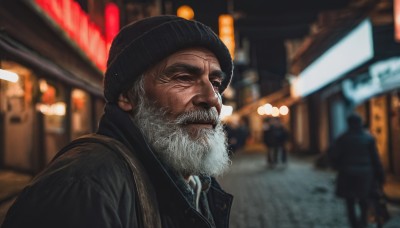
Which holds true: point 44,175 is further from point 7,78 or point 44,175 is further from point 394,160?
point 394,160

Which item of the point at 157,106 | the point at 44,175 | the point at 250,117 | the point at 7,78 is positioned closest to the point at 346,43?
the point at 7,78

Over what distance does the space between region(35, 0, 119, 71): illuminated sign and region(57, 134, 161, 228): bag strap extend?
3.79m

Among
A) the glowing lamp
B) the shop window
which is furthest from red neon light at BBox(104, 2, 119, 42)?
the glowing lamp

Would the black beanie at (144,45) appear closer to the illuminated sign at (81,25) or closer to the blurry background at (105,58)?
the blurry background at (105,58)

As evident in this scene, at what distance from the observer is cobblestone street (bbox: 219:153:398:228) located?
663 centimetres

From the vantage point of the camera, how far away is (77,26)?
6238mm

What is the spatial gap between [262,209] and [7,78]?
5.59 m

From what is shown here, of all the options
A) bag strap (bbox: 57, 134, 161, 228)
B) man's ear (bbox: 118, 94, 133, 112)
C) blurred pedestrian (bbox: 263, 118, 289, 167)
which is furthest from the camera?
blurred pedestrian (bbox: 263, 118, 289, 167)

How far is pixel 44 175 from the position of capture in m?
1.18

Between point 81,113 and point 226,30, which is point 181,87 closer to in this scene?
point 81,113

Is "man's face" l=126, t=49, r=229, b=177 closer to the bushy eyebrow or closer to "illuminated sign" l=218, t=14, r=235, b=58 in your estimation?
the bushy eyebrow

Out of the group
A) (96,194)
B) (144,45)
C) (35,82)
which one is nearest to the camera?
(96,194)

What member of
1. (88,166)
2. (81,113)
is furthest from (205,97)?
(81,113)

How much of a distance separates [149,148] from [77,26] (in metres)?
5.36
